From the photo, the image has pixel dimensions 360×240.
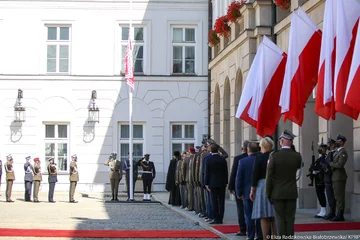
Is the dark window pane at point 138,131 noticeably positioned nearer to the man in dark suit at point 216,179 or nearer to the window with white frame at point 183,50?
the window with white frame at point 183,50

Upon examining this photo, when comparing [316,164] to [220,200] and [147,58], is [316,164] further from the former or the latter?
[147,58]

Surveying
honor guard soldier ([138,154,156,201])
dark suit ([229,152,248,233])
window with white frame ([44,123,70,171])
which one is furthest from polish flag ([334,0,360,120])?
window with white frame ([44,123,70,171])

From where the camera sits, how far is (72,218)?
66.0 feet

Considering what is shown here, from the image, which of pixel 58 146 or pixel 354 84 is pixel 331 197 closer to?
pixel 354 84

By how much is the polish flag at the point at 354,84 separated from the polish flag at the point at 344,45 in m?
0.70

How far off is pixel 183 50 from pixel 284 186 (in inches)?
1038

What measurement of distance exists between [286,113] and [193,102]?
2260 cm

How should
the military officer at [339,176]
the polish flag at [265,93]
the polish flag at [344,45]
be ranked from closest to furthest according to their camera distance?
the polish flag at [344,45], the polish flag at [265,93], the military officer at [339,176]

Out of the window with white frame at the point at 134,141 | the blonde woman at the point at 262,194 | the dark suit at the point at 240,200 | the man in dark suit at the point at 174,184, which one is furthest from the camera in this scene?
the window with white frame at the point at 134,141

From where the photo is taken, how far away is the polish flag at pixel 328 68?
40.2ft

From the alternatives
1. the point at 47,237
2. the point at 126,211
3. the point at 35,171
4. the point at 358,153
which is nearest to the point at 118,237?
the point at 47,237

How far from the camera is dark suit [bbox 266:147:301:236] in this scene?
11.1 meters

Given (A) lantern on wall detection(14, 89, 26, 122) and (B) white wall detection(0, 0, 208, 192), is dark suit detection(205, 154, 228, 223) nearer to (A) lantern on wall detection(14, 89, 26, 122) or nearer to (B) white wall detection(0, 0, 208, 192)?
(B) white wall detection(0, 0, 208, 192)

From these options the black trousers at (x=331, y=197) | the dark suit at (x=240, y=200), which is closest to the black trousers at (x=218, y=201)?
the black trousers at (x=331, y=197)
